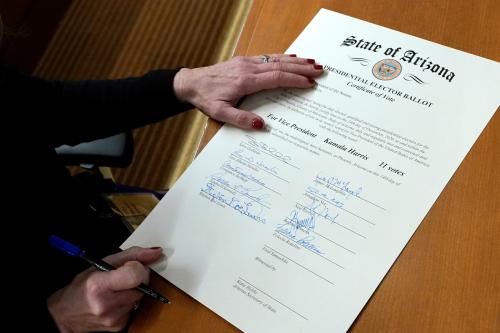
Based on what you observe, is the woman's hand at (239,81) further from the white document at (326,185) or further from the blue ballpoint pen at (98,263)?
the blue ballpoint pen at (98,263)

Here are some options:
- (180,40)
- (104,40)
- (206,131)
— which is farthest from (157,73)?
(104,40)

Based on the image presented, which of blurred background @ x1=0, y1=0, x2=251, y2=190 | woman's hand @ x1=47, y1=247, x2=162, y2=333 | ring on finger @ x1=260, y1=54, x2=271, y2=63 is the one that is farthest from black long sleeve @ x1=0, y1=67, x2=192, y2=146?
blurred background @ x1=0, y1=0, x2=251, y2=190

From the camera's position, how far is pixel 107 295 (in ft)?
1.65

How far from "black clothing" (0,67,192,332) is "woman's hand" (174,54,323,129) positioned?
0.13 feet

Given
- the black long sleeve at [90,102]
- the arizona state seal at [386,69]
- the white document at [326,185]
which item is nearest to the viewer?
the white document at [326,185]

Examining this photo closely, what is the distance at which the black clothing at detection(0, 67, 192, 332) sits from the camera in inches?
24.7

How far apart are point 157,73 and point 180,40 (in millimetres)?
1040

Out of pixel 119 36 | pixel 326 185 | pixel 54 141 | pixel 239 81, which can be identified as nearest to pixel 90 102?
pixel 54 141

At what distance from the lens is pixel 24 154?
654 mm
